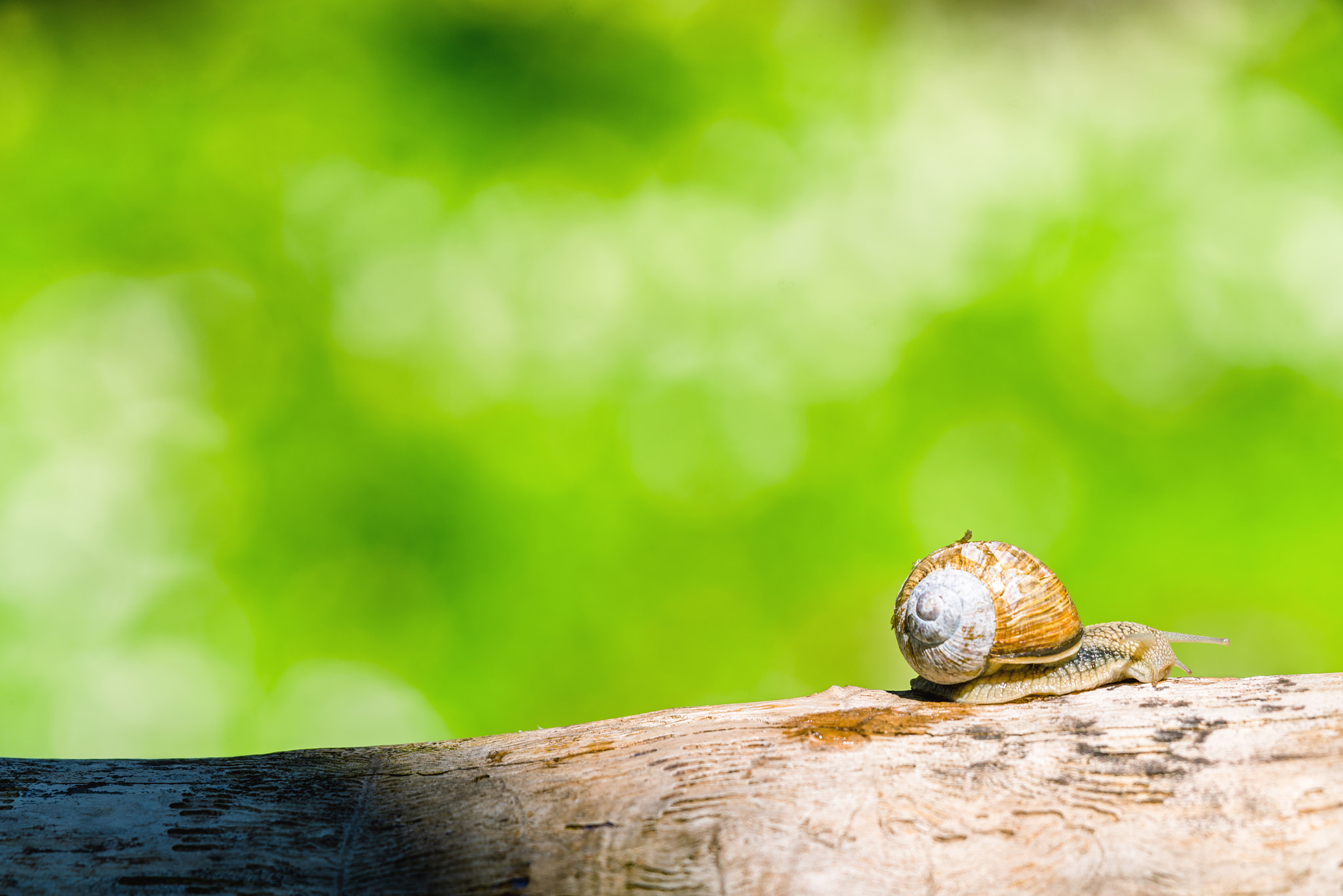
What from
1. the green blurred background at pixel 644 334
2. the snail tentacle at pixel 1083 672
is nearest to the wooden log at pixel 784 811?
the snail tentacle at pixel 1083 672

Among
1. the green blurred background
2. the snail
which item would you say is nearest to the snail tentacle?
the snail

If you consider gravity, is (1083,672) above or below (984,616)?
below

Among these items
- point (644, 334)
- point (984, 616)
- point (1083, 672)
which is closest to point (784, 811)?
point (984, 616)

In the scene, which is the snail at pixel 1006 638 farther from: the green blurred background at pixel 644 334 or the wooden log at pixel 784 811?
the green blurred background at pixel 644 334

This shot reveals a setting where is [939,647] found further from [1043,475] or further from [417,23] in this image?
[417,23]

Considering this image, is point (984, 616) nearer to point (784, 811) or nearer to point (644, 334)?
point (784, 811)

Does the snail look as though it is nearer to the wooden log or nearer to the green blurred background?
the wooden log

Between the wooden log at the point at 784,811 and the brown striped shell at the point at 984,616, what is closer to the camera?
the wooden log at the point at 784,811
